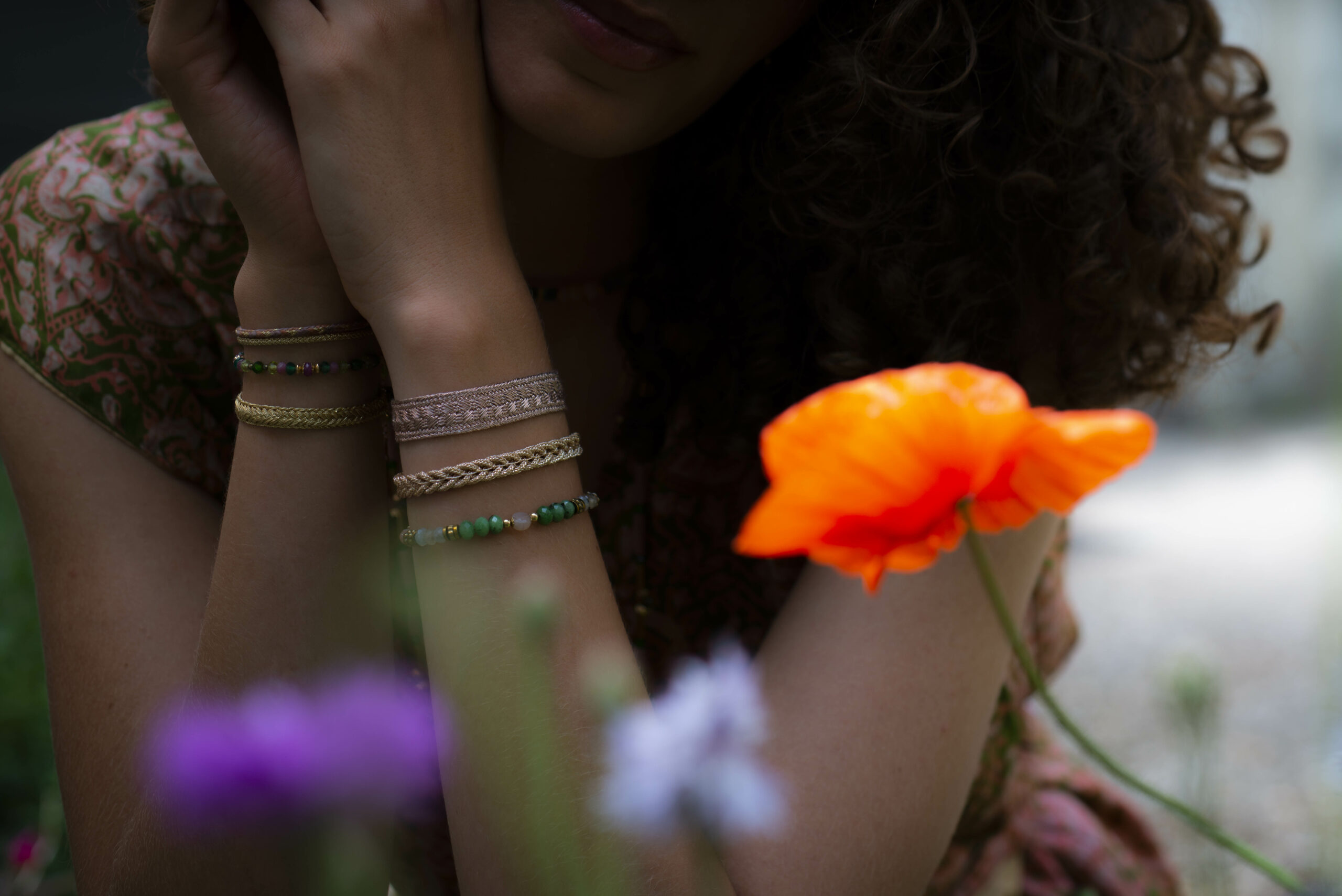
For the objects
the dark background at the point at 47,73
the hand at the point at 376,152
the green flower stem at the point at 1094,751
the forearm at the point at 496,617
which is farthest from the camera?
the dark background at the point at 47,73

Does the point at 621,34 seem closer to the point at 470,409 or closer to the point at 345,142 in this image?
the point at 345,142

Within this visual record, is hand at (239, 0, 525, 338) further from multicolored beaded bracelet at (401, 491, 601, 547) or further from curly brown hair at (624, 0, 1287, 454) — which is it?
curly brown hair at (624, 0, 1287, 454)

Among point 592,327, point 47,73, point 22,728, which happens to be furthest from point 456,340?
point 47,73

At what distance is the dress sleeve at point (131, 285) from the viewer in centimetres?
104

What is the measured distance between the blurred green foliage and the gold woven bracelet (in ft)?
3.31

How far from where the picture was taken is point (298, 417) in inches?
34.4

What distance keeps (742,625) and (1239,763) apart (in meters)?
2.24

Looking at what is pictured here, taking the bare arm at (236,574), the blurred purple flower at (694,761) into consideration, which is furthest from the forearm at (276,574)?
the blurred purple flower at (694,761)

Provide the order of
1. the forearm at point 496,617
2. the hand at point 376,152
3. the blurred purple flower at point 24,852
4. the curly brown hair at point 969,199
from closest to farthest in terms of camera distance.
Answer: the forearm at point 496,617, the hand at point 376,152, the curly brown hair at point 969,199, the blurred purple flower at point 24,852

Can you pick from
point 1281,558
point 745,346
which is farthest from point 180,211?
point 1281,558

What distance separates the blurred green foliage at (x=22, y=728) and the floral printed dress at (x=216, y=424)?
0.75 m

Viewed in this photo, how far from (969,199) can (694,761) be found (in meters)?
0.92

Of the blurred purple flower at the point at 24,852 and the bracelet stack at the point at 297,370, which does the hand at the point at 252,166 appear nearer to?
the bracelet stack at the point at 297,370

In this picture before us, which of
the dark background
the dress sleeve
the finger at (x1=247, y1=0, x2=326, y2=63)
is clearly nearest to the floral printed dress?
the dress sleeve
